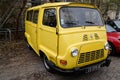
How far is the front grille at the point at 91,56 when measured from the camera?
15.6 feet

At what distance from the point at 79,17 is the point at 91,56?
1.17 meters

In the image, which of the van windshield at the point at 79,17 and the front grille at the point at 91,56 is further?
the van windshield at the point at 79,17

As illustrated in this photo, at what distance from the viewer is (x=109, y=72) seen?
5.75m

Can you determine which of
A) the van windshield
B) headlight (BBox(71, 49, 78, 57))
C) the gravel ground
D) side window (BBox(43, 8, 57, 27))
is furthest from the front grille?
side window (BBox(43, 8, 57, 27))

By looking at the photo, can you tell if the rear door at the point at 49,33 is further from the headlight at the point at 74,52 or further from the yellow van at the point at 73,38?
the headlight at the point at 74,52

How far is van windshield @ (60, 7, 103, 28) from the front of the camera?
504 cm

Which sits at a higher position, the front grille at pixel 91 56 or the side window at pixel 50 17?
the side window at pixel 50 17

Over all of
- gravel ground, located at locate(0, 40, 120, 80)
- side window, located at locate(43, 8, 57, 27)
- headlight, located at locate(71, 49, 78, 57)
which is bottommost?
gravel ground, located at locate(0, 40, 120, 80)

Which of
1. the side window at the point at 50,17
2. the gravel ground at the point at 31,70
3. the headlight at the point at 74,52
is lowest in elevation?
the gravel ground at the point at 31,70

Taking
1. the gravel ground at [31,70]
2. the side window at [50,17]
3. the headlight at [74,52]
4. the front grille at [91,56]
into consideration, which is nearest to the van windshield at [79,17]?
the side window at [50,17]

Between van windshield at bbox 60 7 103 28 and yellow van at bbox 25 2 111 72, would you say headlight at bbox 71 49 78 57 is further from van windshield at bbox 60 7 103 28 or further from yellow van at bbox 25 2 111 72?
van windshield at bbox 60 7 103 28

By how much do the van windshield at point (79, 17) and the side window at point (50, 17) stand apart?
25cm

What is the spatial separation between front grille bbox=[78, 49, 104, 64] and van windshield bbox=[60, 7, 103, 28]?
0.85 m

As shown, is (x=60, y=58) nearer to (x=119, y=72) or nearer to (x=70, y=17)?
(x=70, y=17)
